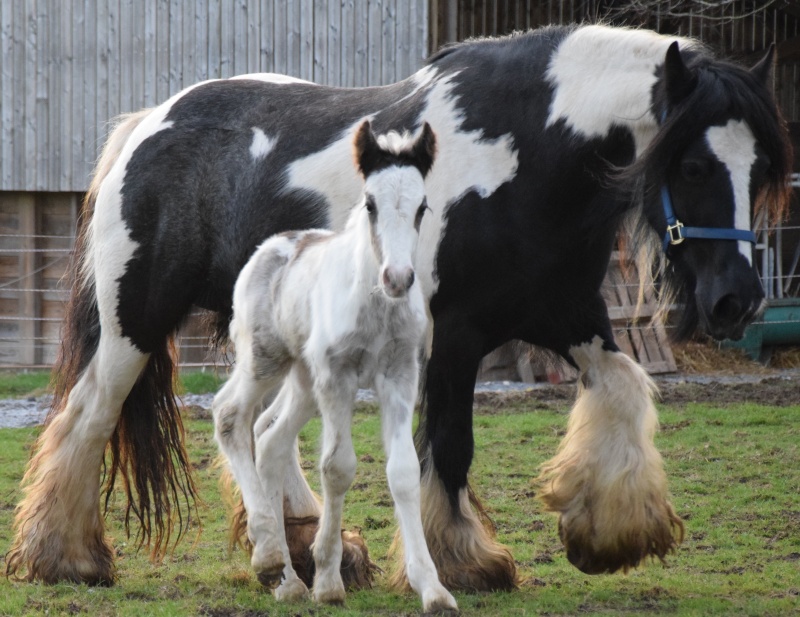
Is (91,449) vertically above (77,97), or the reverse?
(77,97)

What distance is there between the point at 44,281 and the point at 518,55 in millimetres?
11906

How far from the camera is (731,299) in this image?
13.8 feet

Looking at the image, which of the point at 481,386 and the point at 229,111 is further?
the point at 481,386

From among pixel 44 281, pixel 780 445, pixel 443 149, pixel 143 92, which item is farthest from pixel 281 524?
pixel 44 281

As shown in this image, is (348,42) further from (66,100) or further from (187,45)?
(66,100)

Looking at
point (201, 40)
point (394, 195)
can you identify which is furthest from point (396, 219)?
point (201, 40)

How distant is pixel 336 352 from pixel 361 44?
10419 mm

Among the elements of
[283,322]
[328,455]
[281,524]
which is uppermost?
[283,322]

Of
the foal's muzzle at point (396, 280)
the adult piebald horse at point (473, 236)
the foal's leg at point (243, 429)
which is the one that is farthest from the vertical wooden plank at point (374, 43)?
the foal's muzzle at point (396, 280)

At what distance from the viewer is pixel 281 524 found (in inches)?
183

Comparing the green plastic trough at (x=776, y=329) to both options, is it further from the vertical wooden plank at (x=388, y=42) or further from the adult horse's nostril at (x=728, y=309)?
the adult horse's nostril at (x=728, y=309)

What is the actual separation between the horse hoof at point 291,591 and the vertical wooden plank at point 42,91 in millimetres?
11244

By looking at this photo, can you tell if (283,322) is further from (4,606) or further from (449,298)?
(4,606)

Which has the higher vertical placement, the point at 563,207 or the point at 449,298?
the point at 563,207
